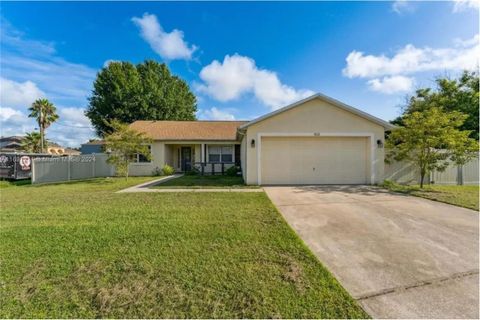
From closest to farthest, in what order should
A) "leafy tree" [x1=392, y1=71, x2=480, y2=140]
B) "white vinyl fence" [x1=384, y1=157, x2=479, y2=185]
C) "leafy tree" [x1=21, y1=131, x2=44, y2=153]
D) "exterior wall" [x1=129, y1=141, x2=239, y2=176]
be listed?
1. "white vinyl fence" [x1=384, y1=157, x2=479, y2=185]
2. "exterior wall" [x1=129, y1=141, x2=239, y2=176]
3. "leafy tree" [x1=392, y1=71, x2=480, y2=140]
4. "leafy tree" [x1=21, y1=131, x2=44, y2=153]

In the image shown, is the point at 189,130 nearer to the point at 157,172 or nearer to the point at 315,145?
the point at 157,172

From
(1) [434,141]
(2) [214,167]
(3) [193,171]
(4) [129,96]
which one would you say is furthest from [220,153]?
(4) [129,96]

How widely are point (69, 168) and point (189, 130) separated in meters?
8.45

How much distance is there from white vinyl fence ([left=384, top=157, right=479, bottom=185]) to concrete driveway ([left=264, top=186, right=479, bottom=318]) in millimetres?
4491

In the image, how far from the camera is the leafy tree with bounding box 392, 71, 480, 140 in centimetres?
1673

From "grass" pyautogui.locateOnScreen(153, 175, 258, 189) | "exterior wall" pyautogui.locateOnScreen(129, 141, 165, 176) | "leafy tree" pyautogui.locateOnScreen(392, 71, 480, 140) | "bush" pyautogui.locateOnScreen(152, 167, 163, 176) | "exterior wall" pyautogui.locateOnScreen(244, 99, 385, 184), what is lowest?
"grass" pyautogui.locateOnScreen(153, 175, 258, 189)

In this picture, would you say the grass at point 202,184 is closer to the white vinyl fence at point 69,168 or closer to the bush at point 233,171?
the bush at point 233,171

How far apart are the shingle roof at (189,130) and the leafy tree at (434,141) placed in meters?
10.4

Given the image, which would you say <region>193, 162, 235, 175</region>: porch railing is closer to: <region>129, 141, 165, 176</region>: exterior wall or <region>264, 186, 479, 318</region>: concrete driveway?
<region>129, 141, 165, 176</region>: exterior wall

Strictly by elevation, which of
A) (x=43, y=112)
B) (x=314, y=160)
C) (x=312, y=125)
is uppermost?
(x=43, y=112)

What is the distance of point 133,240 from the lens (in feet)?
13.5

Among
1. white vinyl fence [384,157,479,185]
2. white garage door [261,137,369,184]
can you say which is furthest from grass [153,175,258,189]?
white vinyl fence [384,157,479,185]

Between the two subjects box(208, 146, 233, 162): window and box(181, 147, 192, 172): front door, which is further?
box(181, 147, 192, 172): front door

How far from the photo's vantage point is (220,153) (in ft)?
56.4
